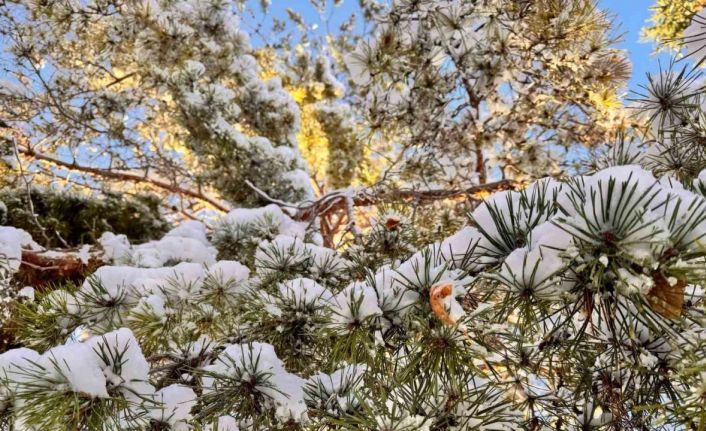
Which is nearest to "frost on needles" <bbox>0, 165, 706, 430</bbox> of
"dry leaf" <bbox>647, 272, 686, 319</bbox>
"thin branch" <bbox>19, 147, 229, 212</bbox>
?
"dry leaf" <bbox>647, 272, 686, 319</bbox>

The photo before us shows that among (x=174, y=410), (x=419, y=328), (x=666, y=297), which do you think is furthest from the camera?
(x=174, y=410)

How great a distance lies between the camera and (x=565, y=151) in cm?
324

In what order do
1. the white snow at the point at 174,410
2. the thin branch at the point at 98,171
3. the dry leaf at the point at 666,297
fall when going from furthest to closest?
1. the thin branch at the point at 98,171
2. the white snow at the point at 174,410
3. the dry leaf at the point at 666,297

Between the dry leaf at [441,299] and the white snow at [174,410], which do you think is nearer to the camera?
the dry leaf at [441,299]

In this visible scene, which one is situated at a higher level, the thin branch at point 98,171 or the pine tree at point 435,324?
the thin branch at point 98,171

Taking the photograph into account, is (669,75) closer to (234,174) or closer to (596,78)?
(596,78)

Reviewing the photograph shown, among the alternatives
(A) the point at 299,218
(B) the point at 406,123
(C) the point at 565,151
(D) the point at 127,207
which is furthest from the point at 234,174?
(C) the point at 565,151

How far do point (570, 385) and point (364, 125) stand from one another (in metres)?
2.22

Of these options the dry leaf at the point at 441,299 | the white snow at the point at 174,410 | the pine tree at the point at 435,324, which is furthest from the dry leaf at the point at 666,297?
the white snow at the point at 174,410

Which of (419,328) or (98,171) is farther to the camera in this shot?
(98,171)

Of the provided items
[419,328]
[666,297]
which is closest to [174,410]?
[419,328]

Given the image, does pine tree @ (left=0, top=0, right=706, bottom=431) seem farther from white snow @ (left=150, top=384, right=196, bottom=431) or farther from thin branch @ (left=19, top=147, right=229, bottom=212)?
thin branch @ (left=19, top=147, right=229, bottom=212)

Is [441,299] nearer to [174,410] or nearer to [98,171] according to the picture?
[174,410]

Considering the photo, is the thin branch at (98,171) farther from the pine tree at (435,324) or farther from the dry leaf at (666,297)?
the dry leaf at (666,297)
